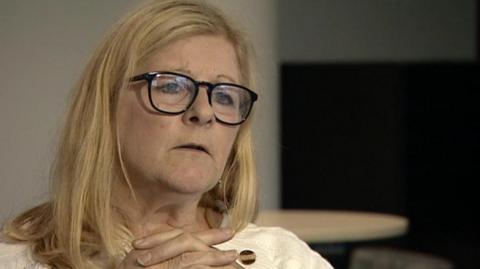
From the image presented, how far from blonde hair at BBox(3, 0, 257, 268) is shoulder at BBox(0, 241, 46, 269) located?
13 millimetres

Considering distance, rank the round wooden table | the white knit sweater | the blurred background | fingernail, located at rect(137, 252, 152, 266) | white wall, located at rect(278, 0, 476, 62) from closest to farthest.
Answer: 1. fingernail, located at rect(137, 252, 152, 266)
2. the white knit sweater
3. the round wooden table
4. the blurred background
5. white wall, located at rect(278, 0, 476, 62)

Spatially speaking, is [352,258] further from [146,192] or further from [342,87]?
[146,192]

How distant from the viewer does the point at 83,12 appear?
3.31 m

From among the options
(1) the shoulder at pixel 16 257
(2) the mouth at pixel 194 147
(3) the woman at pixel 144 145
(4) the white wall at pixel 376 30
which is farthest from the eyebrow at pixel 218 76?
(4) the white wall at pixel 376 30

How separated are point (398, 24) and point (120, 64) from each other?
18.2ft

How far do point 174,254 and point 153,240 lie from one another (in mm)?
40

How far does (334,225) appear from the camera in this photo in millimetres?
3645

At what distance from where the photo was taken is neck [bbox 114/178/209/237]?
1664 millimetres

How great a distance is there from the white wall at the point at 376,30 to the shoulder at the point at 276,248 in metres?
4.73

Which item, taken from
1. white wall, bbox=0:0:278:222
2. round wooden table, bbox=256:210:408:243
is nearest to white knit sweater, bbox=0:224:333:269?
white wall, bbox=0:0:278:222

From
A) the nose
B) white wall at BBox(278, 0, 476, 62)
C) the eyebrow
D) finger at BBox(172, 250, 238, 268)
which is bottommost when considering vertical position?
finger at BBox(172, 250, 238, 268)

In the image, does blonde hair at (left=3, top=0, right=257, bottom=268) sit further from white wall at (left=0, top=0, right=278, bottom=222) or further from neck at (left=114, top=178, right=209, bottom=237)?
white wall at (left=0, top=0, right=278, bottom=222)

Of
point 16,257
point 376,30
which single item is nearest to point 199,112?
point 16,257

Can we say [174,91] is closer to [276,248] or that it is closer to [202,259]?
[202,259]
